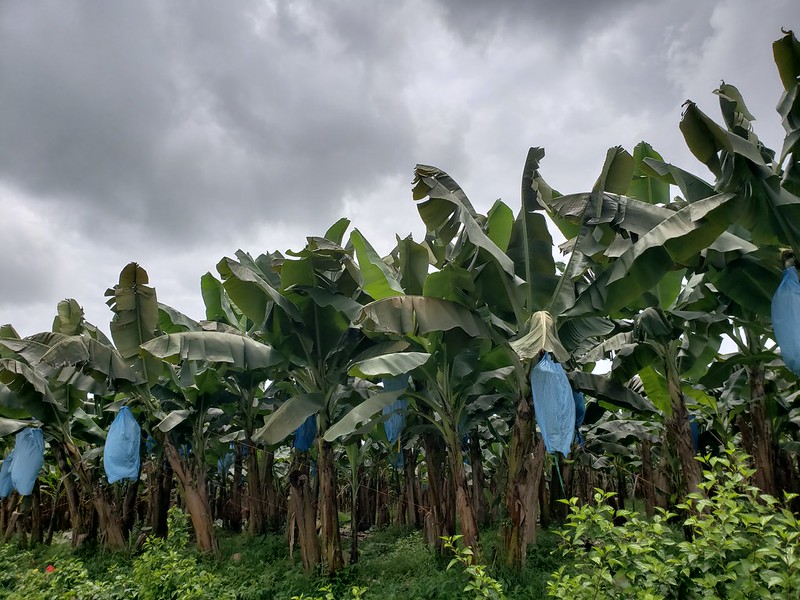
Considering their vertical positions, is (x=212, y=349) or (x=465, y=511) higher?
(x=212, y=349)

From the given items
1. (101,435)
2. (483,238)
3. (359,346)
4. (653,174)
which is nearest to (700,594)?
(483,238)

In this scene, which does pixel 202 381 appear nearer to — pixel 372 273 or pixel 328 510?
pixel 328 510

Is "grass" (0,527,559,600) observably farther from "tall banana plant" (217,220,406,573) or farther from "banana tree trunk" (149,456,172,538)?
"banana tree trunk" (149,456,172,538)

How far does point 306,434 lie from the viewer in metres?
9.02

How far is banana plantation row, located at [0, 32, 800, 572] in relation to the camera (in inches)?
195

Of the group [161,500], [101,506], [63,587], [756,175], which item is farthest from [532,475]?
[161,500]

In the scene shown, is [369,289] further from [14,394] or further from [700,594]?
[14,394]

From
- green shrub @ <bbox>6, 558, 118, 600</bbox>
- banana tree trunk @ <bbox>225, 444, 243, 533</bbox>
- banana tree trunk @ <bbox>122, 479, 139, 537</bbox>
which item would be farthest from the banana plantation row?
banana tree trunk @ <bbox>225, 444, 243, 533</bbox>

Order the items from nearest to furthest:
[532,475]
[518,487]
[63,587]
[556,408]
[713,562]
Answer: [713,562] < [556,408] < [518,487] < [532,475] < [63,587]

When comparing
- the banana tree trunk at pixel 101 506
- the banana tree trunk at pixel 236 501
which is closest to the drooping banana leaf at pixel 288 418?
the banana tree trunk at pixel 101 506

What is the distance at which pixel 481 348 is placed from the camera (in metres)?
7.27

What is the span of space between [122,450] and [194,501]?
1.69 metres

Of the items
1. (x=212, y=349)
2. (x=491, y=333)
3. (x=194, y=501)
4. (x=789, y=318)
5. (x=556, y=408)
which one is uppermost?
(x=212, y=349)

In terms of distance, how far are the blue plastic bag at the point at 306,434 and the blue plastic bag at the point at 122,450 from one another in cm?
255
